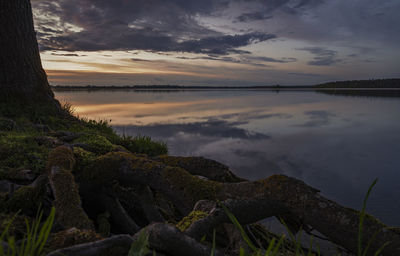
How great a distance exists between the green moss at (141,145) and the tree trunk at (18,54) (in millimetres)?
4269

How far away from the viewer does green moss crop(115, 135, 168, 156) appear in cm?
1008

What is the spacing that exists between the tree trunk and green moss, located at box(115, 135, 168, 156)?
4.27m

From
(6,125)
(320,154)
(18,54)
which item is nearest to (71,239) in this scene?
(6,125)

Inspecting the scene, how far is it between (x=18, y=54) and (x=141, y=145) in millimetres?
6174

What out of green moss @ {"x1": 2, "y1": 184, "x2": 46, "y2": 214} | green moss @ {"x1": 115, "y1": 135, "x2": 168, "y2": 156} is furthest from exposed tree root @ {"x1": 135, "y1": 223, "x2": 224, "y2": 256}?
green moss @ {"x1": 115, "y1": 135, "x2": 168, "y2": 156}

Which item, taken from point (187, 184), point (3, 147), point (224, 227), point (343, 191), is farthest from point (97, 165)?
point (343, 191)

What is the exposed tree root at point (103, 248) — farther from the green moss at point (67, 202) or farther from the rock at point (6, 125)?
the rock at point (6, 125)

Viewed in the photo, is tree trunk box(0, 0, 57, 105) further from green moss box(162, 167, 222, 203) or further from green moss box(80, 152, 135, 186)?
green moss box(162, 167, 222, 203)

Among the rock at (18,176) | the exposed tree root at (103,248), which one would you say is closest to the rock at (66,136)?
the rock at (18,176)

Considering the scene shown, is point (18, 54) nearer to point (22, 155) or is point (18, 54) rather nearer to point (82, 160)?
point (22, 155)

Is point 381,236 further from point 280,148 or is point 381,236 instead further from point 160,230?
point 280,148

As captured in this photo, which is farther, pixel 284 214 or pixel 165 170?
pixel 165 170

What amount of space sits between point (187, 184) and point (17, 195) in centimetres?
224

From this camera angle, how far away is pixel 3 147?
15.1ft
